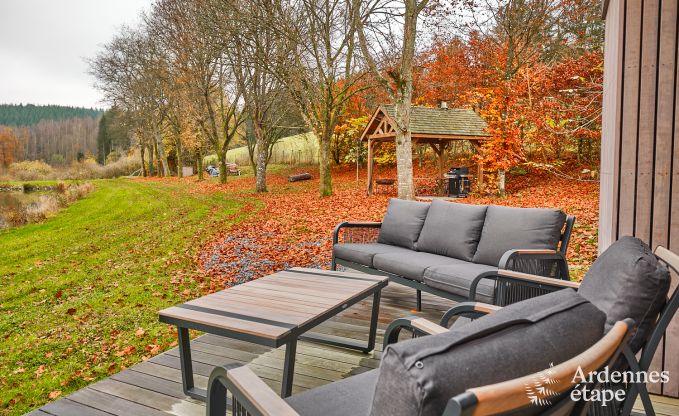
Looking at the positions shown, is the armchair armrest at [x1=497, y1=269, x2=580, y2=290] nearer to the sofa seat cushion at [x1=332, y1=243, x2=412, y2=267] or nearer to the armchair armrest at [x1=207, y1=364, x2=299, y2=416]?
the sofa seat cushion at [x1=332, y1=243, x2=412, y2=267]

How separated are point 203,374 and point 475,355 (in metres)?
2.68

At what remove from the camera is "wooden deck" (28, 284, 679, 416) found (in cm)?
267

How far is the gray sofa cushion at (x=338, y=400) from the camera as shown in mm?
1708

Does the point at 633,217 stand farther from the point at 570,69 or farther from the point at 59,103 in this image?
the point at 59,103

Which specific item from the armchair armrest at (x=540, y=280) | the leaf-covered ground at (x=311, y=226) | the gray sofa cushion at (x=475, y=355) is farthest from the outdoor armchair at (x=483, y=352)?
the leaf-covered ground at (x=311, y=226)

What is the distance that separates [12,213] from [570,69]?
19176 mm

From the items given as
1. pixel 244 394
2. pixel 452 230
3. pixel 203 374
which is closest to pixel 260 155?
pixel 452 230

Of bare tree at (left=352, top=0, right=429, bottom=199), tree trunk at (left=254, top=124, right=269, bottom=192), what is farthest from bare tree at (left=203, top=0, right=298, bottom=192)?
bare tree at (left=352, top=0, right=429, bottom=199)

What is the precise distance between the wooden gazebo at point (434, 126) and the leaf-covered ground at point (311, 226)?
89.5 inches

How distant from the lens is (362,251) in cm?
479

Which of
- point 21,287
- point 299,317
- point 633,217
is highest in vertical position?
point 633,217

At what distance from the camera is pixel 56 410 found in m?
2.66

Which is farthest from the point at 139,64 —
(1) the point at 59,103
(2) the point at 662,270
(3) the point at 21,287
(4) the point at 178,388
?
(1) the point at 59,103

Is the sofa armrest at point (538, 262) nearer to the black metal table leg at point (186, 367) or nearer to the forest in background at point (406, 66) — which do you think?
the black metal table leg at point (186, 367)
